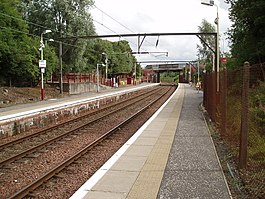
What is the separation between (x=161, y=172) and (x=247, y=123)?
194 cm

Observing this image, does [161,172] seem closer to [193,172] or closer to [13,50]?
[193,172]

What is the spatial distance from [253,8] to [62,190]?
13578mm

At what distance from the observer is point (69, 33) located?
55312 millimetres

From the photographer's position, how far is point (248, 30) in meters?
20.7

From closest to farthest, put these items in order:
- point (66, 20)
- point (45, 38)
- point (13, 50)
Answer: point (13, 50), point (45, 38), point (66, 20)

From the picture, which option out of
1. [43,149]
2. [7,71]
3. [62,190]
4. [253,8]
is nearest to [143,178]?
[62,190]

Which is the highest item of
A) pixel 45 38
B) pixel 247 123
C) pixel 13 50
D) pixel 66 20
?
pixel 66 20

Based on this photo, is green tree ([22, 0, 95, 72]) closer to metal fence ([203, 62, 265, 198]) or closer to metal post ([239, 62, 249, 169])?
metal fence ([203, 62, 265, 198])

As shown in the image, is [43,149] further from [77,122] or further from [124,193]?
[77,122]

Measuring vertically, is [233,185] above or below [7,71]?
below

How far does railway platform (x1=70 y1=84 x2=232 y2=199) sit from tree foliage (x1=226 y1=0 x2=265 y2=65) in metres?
8.11

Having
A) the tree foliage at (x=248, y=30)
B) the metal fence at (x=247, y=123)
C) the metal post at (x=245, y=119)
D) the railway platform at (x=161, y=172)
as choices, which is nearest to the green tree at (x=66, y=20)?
the tree foliage at (x=248, y=30)

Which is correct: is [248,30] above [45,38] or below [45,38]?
below

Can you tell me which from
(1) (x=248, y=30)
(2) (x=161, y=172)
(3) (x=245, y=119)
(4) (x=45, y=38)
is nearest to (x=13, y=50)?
(4) (x=45, y=38)
